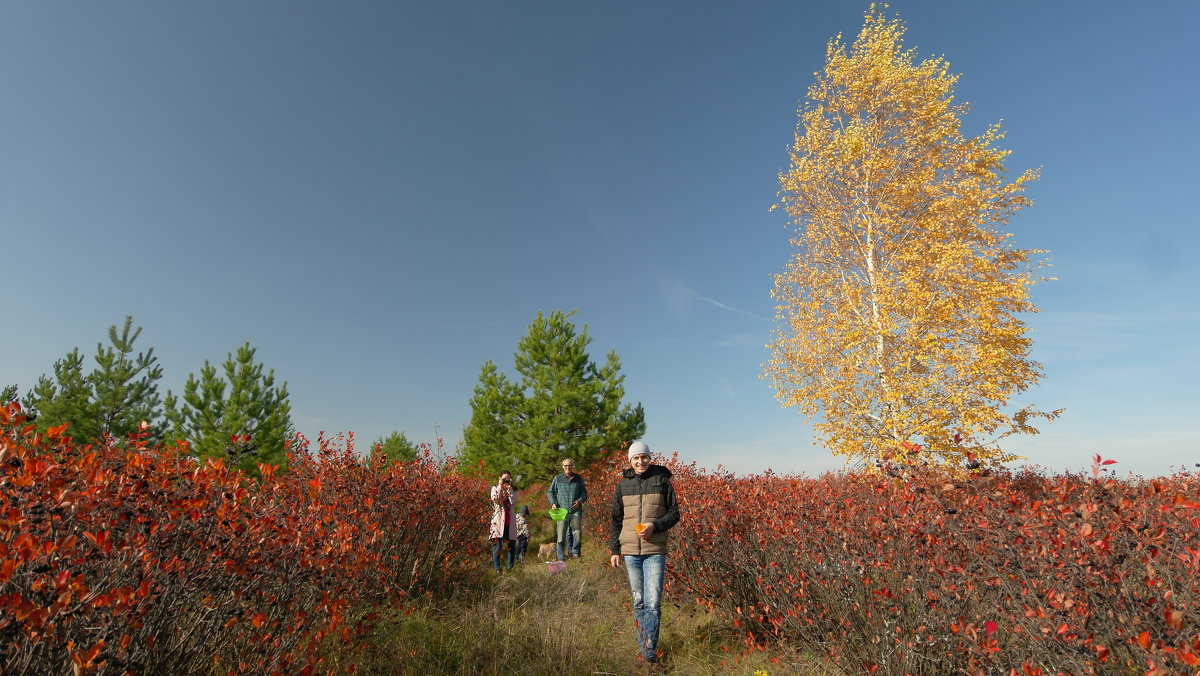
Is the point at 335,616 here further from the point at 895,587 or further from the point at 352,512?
the point at 895,587

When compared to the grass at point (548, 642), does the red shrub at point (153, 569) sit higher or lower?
higher

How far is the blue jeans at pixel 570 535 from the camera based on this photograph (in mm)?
10173

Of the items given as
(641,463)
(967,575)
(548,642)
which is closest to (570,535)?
(548,642)

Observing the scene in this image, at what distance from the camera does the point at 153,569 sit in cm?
251

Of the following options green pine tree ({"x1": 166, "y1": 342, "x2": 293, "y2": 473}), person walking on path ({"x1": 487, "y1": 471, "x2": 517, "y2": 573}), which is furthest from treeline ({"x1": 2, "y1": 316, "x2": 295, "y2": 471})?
person walking on path ({"x1": 487, "y1": 471, "x2": 517, "y2": 573})

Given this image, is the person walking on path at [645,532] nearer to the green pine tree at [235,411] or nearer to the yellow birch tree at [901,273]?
the yellow birch tree at [901,273]

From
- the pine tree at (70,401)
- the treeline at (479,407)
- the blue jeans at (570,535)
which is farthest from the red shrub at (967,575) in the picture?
the pine tree at (70,401)

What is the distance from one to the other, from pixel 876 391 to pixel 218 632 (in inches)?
437

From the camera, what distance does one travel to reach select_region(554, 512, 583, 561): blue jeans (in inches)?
401

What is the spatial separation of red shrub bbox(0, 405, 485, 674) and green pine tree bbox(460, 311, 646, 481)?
15561 millimetres

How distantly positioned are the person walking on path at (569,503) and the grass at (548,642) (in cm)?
303

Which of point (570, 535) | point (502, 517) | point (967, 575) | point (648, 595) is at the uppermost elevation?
point (967, 575)

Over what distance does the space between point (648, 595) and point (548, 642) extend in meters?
0.92

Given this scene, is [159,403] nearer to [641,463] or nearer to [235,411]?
[235,411]
